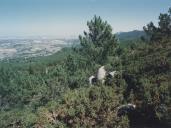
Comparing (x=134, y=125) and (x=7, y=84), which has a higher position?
(x=134, y=125)

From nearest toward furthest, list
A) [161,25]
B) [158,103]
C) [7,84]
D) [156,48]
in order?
[158,103] < [156,48] < [161,25] < [7,84]

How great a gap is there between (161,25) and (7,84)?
51101 millimetres

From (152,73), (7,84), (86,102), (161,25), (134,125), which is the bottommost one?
(7,84)

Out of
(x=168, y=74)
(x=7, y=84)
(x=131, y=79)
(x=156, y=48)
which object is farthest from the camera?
(x=7, y=84)

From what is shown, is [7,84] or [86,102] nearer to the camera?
[86,102]

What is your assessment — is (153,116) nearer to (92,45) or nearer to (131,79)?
(131,79)

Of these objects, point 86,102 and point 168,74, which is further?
point 168,74

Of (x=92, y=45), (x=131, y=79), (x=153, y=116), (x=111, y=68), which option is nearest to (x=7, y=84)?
(x=92, y=45)

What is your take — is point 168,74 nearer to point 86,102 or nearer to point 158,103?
point 158,103

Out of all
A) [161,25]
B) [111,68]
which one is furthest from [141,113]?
[161,25]

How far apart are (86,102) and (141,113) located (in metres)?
4.49

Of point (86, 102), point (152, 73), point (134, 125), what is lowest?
point (134, 125)

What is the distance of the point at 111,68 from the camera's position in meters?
38.1

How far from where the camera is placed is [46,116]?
81.2ft
